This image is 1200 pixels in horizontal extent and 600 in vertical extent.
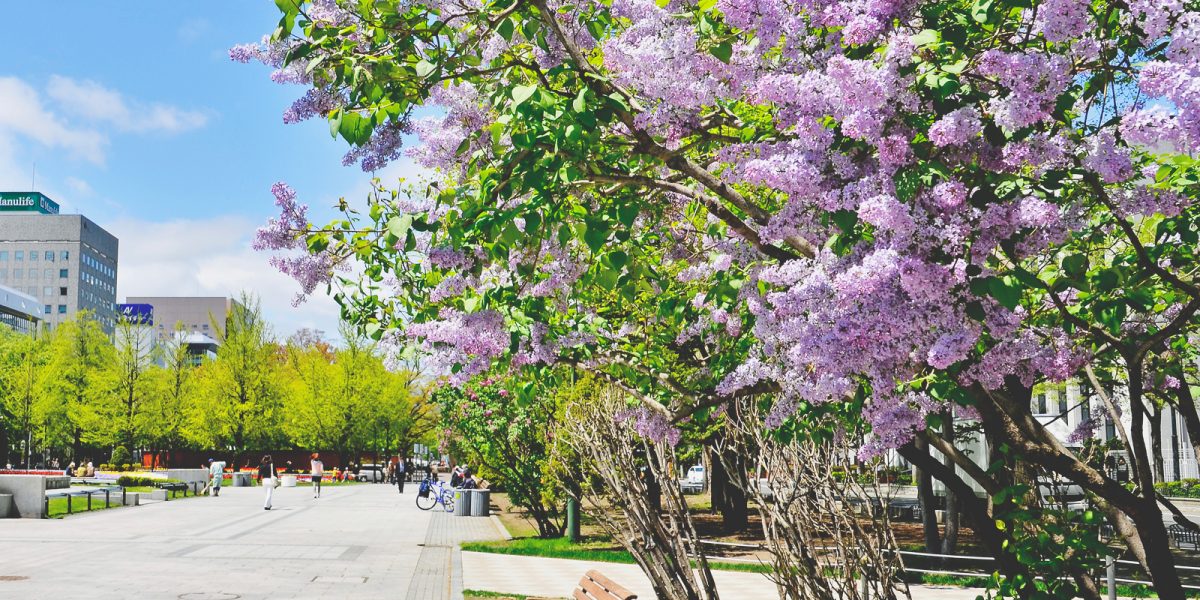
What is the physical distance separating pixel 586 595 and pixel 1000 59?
6.06 meters

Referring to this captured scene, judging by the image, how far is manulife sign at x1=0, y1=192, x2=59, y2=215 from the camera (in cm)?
15100

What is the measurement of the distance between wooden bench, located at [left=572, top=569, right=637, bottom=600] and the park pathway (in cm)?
413

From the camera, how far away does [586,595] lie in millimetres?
8328

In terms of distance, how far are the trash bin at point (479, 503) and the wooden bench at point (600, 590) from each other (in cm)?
2187

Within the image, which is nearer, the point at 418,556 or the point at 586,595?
the point at 586,595

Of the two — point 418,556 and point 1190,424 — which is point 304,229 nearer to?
point 1190,424

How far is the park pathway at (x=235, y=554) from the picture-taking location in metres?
12.5

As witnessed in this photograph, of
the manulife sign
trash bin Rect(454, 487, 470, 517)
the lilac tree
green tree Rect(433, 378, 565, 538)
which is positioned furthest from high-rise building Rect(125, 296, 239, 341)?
the lilac tree

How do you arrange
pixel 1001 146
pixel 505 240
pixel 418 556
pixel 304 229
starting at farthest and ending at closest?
pixel 418 556, pixel 304 229, pixel 505 240, pixel 1001 146

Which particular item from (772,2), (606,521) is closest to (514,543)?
(606,521)

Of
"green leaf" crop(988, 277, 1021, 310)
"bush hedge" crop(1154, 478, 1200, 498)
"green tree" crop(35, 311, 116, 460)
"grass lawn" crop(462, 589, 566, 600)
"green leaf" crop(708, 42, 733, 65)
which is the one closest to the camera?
"green leaf" crop(988, 277, 1021, 310)

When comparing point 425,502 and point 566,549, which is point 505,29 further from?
point 425,502

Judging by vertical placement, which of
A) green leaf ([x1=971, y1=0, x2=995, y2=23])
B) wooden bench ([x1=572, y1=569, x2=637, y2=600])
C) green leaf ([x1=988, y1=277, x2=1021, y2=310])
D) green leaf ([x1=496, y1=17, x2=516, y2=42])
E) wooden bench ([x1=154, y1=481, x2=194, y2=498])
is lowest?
wooden bench ([x1=154, y1=481, x2=194, y2=498])

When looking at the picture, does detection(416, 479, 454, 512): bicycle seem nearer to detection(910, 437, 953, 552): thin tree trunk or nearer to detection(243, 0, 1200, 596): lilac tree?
detection(910, 437, 953, 552): thin tree trunk
